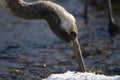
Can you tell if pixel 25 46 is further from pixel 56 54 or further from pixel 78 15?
pixel 78 15

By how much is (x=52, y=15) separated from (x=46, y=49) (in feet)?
11.4

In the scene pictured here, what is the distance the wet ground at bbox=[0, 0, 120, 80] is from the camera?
9.23 meters

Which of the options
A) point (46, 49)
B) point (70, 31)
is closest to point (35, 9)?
point (70, 31)

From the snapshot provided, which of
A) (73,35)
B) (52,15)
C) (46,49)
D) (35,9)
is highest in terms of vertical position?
(35,9)

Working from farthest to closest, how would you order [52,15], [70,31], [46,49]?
[46,49], [70,31], [52,15]

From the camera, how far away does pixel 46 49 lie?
1051cm

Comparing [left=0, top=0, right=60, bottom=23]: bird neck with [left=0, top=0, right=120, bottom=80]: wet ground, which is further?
→ [left=0, top=0, right=120, bottom=80]: wet ground

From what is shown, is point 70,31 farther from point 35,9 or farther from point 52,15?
point 35,9

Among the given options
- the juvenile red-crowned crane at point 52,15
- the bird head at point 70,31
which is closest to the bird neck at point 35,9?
the juvenile red-crowned crane at point 52,15

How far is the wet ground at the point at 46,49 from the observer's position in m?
9.23

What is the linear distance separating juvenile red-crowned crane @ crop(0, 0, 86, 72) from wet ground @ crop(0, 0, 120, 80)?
66.9 inches

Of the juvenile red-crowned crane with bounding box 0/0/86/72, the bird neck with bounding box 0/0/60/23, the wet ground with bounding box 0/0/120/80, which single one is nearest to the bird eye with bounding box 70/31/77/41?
the juvenile red-crowned crane with bounding box 0/0/86/72

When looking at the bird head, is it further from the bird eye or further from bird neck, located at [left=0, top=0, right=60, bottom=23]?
bird neck, located at [left=0, top=0, right=60, bottom=23]

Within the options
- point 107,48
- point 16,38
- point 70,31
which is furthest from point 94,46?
point 70,31
